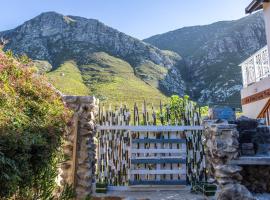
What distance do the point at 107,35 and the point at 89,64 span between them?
21319 mm

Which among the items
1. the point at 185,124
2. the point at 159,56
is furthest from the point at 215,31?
the point at 185,124

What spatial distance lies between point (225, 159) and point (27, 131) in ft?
13.9

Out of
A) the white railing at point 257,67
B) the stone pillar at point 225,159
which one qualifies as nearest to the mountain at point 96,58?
the white railing at point 257,67

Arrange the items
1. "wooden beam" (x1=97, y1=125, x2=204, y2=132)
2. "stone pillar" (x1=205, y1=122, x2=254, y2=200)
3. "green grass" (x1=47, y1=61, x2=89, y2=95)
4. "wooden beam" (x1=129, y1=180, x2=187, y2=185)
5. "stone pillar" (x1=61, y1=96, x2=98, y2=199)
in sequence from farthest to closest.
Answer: "green grass" (x1=47, y1=61, x2=89, y2=95), "wooden beam" (x1=97, y1=125, x2=204, y2=132), "wooden beam" (x1=129, y1=180, x2=187, y2=185), "stone pillar" (x1=61, y1=96, x2=98, y2=199), "stone pillar" (x1=205, y1=122, x2=254, y2=200)

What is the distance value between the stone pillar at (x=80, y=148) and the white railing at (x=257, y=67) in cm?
655

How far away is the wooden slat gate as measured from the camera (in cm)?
814

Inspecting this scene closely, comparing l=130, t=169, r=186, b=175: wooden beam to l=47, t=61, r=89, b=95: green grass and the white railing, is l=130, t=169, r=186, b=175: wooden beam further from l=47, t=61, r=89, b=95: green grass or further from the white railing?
l=47, t=61, r=89, b=95: green grass

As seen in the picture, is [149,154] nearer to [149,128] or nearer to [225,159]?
[149,128]

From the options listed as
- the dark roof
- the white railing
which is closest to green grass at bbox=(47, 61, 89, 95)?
the white railing

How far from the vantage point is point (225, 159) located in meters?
6.79

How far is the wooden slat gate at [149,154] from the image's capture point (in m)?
8.14

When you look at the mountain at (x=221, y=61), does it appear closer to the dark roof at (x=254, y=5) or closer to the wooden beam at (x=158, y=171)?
the dark roof at (x=254, y=5)

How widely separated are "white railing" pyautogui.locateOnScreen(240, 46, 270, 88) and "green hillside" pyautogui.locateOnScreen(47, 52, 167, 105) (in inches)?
945

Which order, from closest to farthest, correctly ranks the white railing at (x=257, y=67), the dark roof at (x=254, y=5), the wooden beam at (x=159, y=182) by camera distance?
1. the wooden beam at (x=159, y=182)
2. the white railing at (x=257, y=67)
3. the dark roof at (x=254, y=5)
